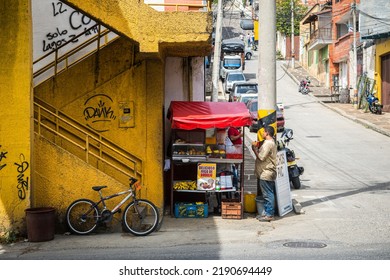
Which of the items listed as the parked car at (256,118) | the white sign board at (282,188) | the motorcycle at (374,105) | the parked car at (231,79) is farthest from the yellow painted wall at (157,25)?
the parked car at (231,79)

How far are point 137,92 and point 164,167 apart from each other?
1834 millimetres

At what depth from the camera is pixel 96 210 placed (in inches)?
493

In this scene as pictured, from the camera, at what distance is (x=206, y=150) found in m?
14.2

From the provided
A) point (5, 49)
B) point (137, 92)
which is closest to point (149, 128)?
point (137, 92)

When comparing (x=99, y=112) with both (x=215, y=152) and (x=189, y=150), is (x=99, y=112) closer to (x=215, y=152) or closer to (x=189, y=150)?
(x=189, y=150)

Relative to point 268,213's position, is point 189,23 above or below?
above

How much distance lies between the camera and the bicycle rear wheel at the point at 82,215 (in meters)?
12.5

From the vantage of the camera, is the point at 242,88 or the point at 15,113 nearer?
the point at 15,113

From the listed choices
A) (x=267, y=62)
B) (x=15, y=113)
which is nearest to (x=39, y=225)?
(x=15, y=113)

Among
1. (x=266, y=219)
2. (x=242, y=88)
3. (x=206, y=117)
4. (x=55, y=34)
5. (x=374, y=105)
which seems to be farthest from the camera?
(x=242, y=88)

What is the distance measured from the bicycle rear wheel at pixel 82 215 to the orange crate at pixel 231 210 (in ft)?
9.72

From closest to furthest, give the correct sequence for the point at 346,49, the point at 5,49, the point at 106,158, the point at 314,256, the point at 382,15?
the point at 314,256
the point at 5,49
the point at 106,158
the point at 382,15
the point at 346,49

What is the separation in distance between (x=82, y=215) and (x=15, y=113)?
240 cm

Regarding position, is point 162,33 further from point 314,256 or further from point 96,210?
point 314,256
